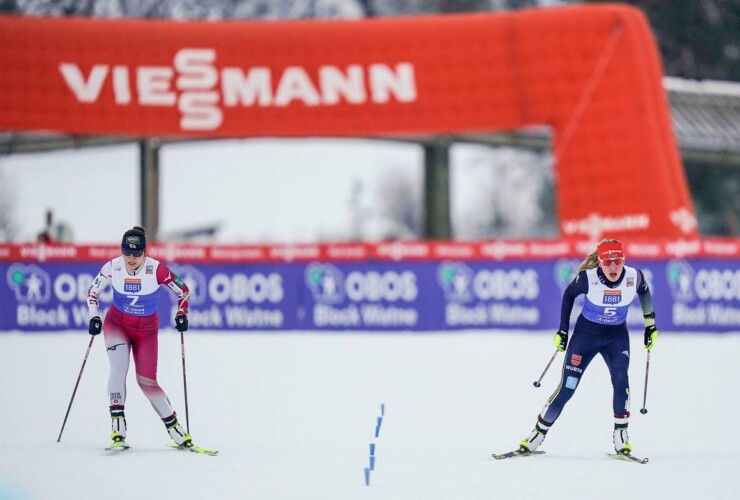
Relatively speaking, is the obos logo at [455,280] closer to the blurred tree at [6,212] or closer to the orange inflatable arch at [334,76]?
the orange inflatable arch at [334,76]

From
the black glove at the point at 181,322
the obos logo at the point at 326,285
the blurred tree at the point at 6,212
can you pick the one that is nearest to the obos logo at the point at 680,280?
the obos logo at the point at 326,285

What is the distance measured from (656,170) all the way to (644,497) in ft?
52.3

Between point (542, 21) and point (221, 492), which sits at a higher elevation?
point (542, 21)

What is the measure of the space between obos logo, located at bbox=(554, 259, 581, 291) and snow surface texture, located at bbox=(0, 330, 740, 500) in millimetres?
2231

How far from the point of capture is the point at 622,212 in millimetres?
22547

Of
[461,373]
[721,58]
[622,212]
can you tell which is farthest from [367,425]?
[721,58]

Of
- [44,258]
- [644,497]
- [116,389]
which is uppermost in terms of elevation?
[44,258]

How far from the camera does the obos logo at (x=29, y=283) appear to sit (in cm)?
1977

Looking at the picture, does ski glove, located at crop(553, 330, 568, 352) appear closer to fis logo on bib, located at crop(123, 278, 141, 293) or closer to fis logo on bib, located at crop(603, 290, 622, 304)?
fis logo on bib, located at crop(603, 290, 622, 304)

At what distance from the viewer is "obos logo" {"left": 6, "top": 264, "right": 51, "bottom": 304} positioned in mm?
19766

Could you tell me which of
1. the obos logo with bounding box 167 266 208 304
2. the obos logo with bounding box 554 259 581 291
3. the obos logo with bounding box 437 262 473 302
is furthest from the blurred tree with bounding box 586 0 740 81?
the obos logo with bounding box 167 266 208 304

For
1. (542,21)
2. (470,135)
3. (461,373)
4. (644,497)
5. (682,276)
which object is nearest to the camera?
(644,497)

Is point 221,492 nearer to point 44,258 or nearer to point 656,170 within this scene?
point 44,258

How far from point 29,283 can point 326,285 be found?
547 cm
